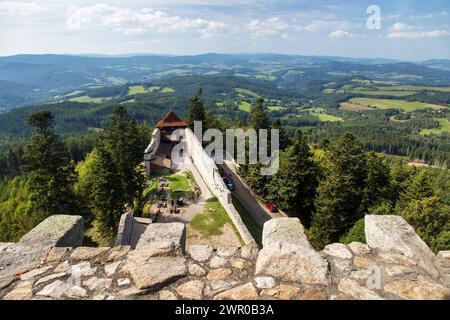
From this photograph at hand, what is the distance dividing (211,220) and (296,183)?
1087 centimetres

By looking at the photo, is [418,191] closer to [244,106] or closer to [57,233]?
[57,233]

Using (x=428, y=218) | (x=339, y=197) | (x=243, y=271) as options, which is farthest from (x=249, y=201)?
(x=243, y=271)

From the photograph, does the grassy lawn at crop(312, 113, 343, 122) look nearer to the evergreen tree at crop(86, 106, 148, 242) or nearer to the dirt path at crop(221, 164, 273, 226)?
the dirt path at crop(221, 164, 273, 226)

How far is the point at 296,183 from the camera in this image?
1093 inches

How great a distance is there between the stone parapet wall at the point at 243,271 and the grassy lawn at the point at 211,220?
14070mm

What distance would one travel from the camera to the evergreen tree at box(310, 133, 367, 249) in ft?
76.9

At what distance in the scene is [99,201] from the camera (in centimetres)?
2019

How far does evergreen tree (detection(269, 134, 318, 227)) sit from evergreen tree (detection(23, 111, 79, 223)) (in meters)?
18.2

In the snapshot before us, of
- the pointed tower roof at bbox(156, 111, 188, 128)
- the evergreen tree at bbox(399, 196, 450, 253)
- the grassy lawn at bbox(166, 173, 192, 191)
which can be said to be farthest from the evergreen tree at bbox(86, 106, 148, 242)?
the evergreen tree at bbox(399, 196, 450, 253)

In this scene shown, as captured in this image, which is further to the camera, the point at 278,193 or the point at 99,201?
the point at 278,193

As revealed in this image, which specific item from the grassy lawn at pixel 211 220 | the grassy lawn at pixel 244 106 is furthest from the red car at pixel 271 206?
the grassy lawn at pixel 244 106
